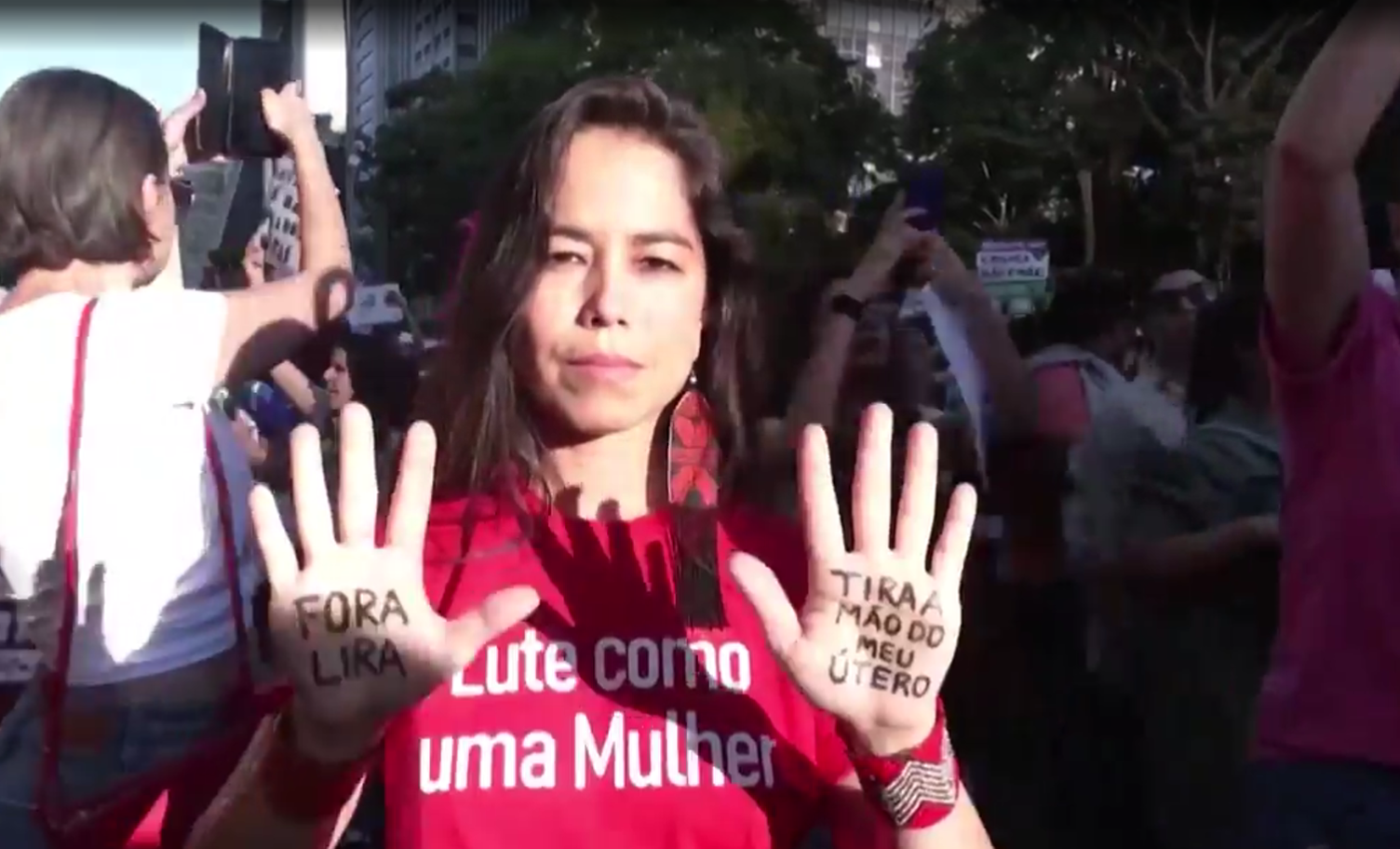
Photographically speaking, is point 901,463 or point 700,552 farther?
point 901,463

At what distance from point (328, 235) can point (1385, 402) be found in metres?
1.03

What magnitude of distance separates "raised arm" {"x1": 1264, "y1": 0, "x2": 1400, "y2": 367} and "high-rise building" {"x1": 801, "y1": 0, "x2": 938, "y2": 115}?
37 centimetres

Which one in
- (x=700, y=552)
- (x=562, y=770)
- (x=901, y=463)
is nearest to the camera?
(x=562, y=770)

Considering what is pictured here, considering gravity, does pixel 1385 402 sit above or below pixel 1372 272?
below

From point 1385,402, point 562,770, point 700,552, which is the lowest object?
point 562,770

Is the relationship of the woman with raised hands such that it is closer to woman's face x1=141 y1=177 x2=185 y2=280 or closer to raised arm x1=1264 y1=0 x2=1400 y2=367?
woman's face x1=141 y1=177 x2=185 y2=280

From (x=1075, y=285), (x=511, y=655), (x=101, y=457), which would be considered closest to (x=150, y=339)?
(x=101, y=457)

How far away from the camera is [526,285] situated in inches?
47.9

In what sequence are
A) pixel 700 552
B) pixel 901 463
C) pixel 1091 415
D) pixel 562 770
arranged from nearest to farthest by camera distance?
1. pixel 562 770
2. pixel 700 552
3. pixel 901 463
4. pixel 1091 415

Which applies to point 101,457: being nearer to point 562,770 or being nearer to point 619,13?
point 562,770

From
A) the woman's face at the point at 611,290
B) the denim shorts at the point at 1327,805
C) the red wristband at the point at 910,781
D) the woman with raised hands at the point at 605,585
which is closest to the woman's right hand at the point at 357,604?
the woman with raised hands at the point at 605,585

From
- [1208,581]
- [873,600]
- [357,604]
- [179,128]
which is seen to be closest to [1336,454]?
[1208,581]

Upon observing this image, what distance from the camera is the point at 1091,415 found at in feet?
4.94

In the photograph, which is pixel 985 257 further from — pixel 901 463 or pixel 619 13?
pixel 619 13
